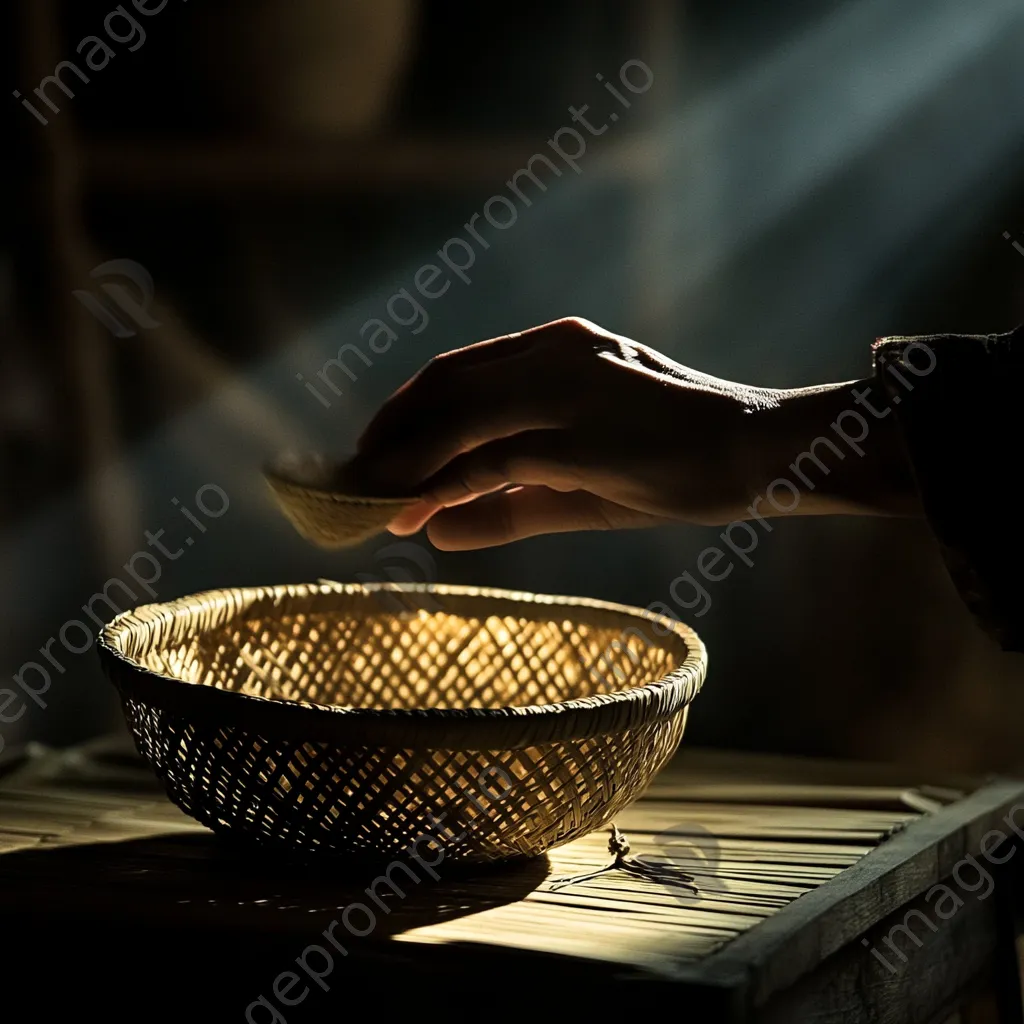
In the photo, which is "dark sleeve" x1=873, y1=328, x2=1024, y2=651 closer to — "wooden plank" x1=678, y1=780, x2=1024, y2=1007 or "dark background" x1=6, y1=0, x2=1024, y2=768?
"wooden plank" x1=678, y1=780, x2=1024, y2=1007

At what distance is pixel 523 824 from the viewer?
831 millimetres

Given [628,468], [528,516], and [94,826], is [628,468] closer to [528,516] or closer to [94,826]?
[528,516]

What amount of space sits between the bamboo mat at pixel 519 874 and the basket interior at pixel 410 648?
0.12 meters

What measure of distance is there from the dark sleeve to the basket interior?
35cm

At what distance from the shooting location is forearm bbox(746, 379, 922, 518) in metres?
0.82

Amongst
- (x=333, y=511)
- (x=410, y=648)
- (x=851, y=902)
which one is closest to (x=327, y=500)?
(x=333, y=511)

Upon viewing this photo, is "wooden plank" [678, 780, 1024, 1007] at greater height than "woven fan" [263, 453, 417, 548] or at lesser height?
lesser

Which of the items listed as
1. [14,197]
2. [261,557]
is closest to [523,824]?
[261,557]

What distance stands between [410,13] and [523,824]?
3.24 ft

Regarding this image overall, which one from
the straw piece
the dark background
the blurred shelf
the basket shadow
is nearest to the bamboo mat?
the basket shadow

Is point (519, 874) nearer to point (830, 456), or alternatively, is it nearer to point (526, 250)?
point (830, 456)

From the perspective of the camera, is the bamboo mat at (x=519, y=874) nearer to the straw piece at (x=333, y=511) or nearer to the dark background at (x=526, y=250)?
the straw piece at (x=333, y=511)

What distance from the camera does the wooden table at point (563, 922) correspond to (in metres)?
0.72

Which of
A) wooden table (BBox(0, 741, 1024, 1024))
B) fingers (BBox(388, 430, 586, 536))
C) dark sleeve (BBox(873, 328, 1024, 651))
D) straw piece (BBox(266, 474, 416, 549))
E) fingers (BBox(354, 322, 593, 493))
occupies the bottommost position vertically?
wooden table (BBox(0, 741, 1024, 1024))
